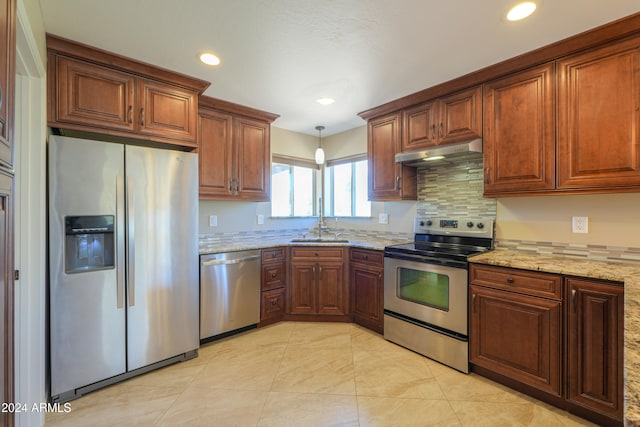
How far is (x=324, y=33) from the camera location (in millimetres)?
1854

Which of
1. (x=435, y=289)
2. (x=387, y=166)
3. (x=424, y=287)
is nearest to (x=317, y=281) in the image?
(x=424, y=287)

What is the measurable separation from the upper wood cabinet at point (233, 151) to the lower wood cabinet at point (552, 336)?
93.2 inches

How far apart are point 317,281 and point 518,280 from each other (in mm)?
1914

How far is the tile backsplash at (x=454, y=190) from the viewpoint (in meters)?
2.67

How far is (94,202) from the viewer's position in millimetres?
1970

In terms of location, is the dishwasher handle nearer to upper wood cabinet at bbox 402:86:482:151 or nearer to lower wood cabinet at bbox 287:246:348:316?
lower wood cabinet at bbox 287:246:348:316

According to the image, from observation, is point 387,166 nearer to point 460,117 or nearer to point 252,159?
point 460,117

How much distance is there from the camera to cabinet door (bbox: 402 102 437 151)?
271 cm

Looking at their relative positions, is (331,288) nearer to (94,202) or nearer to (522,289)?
(522,289)

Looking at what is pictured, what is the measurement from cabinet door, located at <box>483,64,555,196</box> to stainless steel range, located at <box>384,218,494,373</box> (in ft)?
1.63

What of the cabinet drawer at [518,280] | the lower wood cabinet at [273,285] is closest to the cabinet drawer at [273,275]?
the lower wood cabinet at [273,285]

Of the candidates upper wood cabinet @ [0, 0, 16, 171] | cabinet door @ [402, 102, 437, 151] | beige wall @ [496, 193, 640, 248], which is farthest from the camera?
cabinet door @ [402, 102, 437, 151]

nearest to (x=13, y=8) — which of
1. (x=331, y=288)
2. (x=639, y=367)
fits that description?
(x=639, y=367)

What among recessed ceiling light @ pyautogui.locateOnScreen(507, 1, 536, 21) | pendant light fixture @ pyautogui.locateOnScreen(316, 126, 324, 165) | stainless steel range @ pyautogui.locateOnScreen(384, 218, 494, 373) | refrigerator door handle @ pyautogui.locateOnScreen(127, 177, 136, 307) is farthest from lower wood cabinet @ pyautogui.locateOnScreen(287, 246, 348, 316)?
recessed ceiling light @ pyautogui.locateOnScreen(507, 1, 536, 21)
